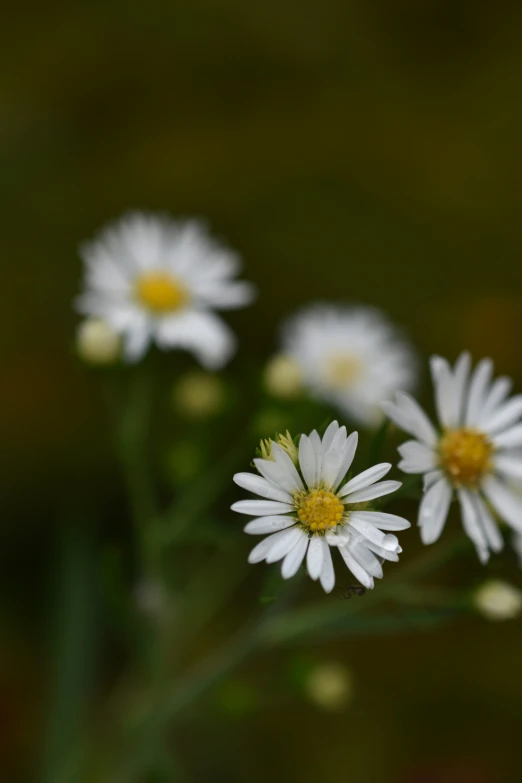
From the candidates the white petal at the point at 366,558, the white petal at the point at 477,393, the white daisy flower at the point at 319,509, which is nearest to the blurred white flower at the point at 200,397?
the white petal at the point at 477,393

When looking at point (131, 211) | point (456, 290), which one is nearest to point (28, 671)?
point (131, 211)

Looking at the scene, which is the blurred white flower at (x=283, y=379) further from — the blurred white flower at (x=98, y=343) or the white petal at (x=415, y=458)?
the white petal at (x=415, y=458)

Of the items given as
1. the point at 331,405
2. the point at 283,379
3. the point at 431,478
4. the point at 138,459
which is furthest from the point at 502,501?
the point at 138,459

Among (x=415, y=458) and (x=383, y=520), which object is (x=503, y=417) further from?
(x=383, y=520)

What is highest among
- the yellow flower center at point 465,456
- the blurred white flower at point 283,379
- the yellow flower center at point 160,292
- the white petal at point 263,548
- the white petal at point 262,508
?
the yellow flower center at point 160,292

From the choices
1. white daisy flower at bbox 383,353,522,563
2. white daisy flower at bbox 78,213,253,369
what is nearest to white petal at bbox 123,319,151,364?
white daisy flower at bbox 78,213,253,369

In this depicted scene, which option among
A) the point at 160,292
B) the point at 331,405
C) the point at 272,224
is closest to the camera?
the point at 160,292
